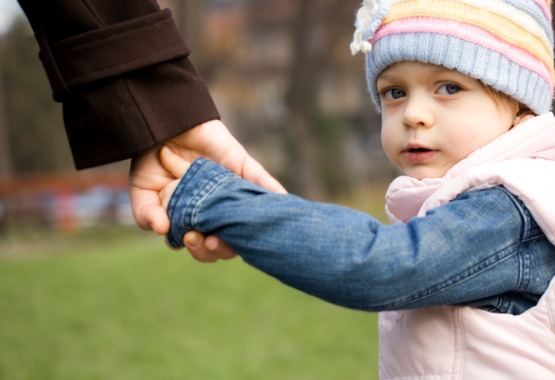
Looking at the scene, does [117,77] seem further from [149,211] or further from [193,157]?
[149,211]

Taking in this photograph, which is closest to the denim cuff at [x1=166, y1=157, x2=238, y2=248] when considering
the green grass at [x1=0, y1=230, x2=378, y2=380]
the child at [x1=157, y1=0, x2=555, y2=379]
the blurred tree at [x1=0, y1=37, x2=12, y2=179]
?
the child at [x1=157, y1=0, x2=555, y2=379]

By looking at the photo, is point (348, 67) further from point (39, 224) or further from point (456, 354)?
point (456, 354)

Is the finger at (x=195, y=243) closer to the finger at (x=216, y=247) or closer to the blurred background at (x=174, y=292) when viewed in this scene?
the finger at (x=216, y=247)

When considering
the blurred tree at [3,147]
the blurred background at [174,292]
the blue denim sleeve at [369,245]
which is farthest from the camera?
the blurred tree at [3,147]

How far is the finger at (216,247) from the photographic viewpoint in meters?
1.53

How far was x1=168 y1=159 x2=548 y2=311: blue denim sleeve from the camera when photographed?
1.43 metres

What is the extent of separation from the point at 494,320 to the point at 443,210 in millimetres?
221

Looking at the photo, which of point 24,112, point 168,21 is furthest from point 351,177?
point 168,21

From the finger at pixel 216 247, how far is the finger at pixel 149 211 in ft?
0.31

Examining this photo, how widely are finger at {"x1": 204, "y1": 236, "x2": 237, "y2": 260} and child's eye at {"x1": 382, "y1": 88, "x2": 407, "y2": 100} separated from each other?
1.53 ft

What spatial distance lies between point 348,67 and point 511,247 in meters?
25.8

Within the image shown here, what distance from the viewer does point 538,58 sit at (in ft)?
5.81

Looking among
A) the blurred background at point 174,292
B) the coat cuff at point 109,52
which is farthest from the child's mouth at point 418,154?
the blurred background at point 174,292

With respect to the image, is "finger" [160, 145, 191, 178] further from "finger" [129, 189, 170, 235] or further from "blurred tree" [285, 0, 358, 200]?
"blurred tree" [285, 0, 358, 200]
